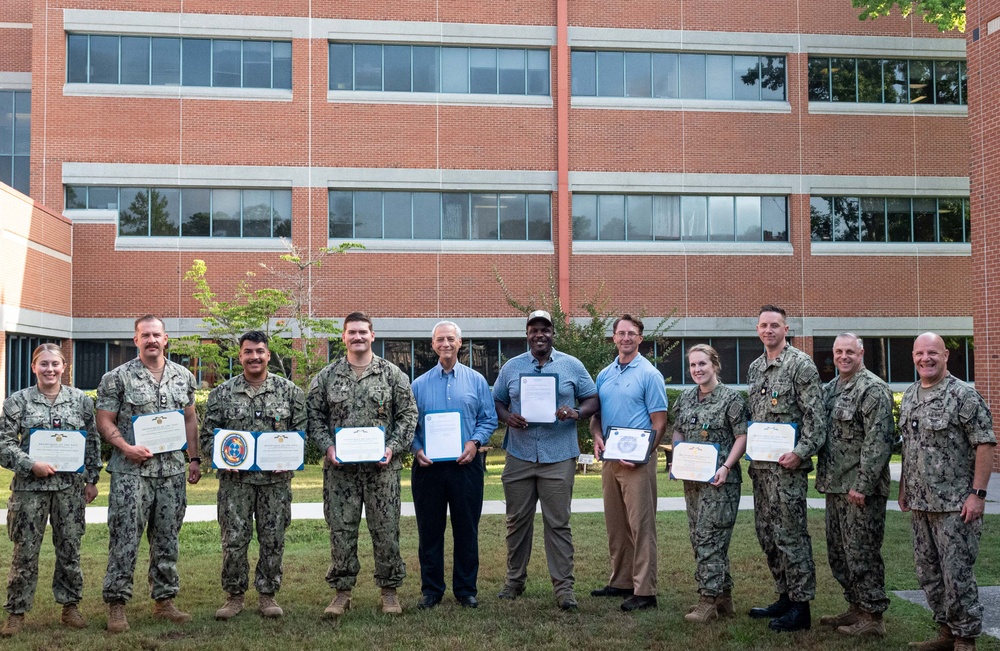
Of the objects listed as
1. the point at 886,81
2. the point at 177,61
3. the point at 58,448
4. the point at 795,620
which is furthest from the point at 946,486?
the point at 886,81

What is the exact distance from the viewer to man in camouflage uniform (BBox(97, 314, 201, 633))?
699 cm

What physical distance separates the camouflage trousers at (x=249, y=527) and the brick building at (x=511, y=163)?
18.0 meters

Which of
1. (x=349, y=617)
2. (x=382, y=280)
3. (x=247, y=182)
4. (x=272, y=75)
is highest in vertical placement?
(x=272, y=75)

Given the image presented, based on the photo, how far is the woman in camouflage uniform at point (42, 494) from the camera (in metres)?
6.87

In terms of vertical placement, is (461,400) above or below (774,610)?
above

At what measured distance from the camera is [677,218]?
26297 mm

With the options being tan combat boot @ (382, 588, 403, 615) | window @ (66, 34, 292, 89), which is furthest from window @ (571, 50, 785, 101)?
tan combat boot @ (382, 588, 403, 615)

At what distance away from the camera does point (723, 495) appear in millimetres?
7188

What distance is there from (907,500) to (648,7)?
22.2 meters

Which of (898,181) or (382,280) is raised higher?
(898,181)

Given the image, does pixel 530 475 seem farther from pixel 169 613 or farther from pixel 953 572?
pixel 953 572

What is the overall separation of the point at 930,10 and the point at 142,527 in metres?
23.7

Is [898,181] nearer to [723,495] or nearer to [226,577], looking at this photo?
[723,495]

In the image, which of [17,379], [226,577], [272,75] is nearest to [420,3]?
[272,75]
